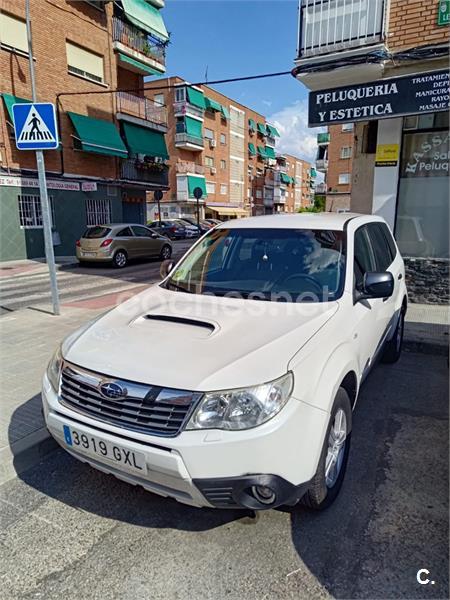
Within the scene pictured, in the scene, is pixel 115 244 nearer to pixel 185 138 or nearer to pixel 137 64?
pixel 137 64

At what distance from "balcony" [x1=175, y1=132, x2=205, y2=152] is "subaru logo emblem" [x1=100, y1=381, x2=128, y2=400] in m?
41.5

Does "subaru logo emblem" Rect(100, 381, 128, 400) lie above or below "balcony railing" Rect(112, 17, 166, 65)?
below

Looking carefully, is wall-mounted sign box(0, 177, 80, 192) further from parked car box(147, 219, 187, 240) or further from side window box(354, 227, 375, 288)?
side window box(354, 227, 375, 288)

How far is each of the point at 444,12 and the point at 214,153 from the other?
41405mm

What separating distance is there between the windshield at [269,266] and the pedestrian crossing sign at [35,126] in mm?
3618

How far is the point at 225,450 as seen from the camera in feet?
6.34

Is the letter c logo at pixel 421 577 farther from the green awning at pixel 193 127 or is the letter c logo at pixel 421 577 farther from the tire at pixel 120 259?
the green awning at pixel 193 127

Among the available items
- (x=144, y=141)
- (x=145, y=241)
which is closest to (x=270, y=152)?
(x=144, y=141)

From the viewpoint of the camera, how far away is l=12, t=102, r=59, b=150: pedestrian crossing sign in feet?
19.1

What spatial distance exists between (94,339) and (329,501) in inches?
68.4

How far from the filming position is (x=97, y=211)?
19.5 meters

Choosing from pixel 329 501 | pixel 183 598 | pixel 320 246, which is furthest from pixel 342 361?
pixel 183 598

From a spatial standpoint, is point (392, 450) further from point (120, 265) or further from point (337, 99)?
point (120, 265)

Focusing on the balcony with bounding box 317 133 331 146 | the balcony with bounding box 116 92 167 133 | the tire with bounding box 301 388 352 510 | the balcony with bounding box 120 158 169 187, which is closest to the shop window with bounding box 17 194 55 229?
the balcony with bounding box 120 158 169 187
